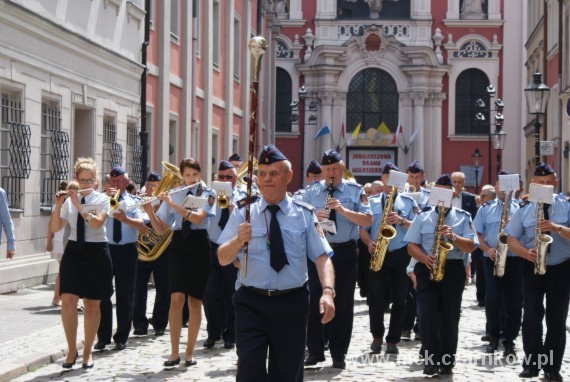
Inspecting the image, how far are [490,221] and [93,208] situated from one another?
14.7 feet

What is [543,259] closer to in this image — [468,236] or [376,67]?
[468,236]

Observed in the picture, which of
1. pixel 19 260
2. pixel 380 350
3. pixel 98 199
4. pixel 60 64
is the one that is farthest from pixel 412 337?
pixel 60 64

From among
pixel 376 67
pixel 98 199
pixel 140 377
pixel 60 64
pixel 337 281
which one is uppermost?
pixel 376 67

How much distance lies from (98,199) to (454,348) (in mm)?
3539

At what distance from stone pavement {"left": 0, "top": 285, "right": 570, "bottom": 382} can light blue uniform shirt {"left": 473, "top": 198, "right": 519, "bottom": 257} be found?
120 centimetres

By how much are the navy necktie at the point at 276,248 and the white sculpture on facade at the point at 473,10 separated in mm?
51717

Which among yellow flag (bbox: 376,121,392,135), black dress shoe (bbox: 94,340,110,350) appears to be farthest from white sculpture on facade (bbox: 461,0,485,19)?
black dress shoe (bbox: 94,340,110,350)

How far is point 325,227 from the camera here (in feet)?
36.2

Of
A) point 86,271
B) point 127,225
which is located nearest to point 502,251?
point 127,225

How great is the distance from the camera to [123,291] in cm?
1335

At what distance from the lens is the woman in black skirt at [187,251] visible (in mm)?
11750

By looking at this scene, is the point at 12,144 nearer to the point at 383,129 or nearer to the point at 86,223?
the point at 86,223

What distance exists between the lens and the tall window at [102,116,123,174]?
24.4 m

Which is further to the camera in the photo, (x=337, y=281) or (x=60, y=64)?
(x=60, y=64)
